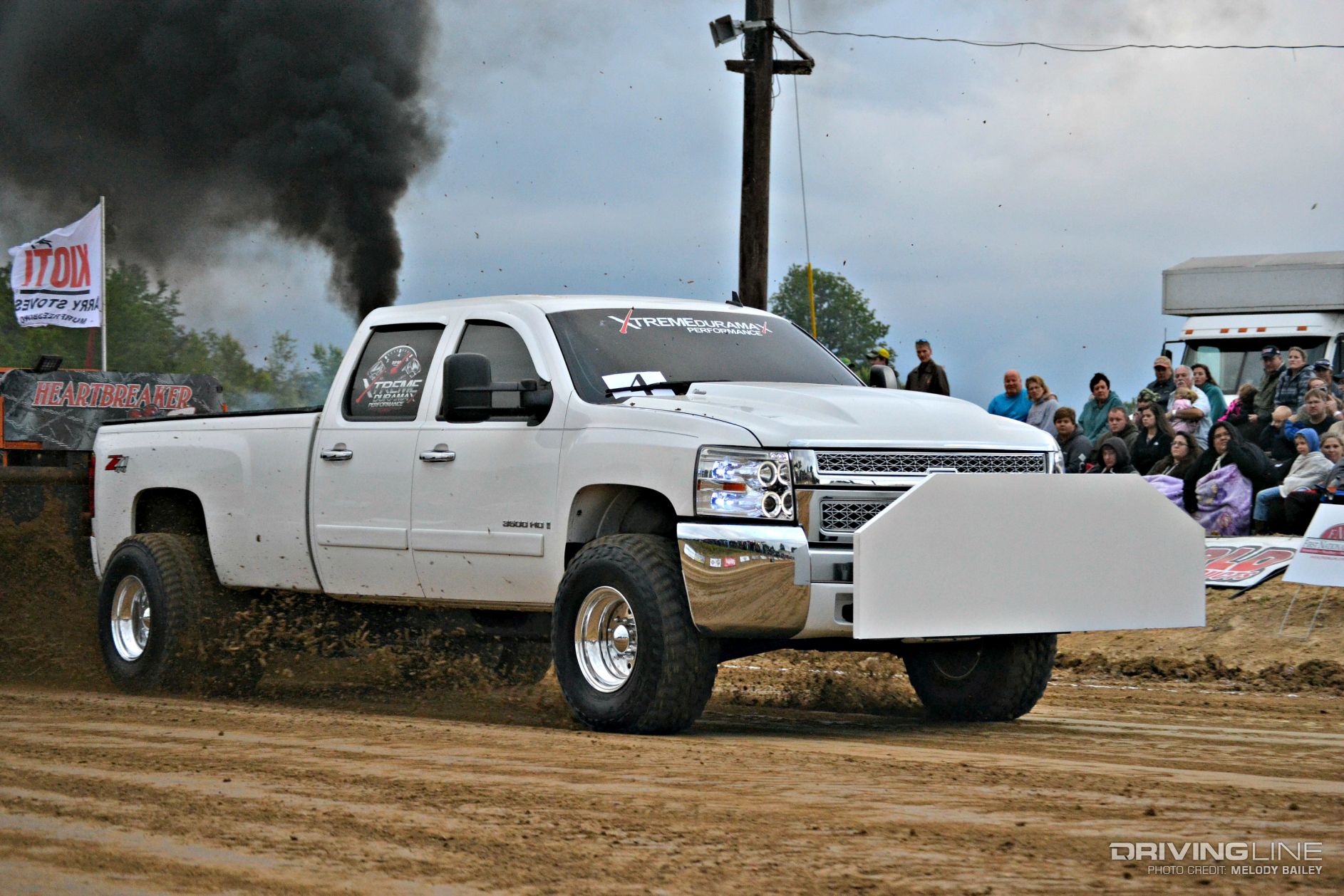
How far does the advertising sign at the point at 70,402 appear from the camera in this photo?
69.5 ft

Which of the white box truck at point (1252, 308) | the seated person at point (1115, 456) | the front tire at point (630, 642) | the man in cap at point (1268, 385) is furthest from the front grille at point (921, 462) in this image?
the white box truck at point (1252, 308)

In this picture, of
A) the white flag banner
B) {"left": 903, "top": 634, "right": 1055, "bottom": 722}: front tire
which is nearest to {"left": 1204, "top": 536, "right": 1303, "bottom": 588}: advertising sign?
{"left": 903, "top": 634, "right": 1055, "bottom": 722}: front tire

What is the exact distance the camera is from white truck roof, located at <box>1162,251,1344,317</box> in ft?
66.4

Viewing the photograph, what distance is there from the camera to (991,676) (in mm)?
8203

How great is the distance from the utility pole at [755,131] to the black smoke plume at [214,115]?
41.3 feet

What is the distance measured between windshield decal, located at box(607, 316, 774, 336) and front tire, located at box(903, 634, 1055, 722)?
1768mm

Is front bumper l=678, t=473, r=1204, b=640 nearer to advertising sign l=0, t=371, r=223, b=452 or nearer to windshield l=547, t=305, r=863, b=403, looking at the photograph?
windshield l=547, t=305, r=863, b=403

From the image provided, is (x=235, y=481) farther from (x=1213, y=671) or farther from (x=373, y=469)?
(x=1213, y=671)

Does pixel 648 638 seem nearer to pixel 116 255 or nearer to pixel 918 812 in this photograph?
pixel 918 812

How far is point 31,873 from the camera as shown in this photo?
4305 millimetres

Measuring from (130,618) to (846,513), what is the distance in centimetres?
476

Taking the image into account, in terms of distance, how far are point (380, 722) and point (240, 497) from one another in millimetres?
2039

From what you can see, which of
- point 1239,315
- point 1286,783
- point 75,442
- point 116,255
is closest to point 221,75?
point 116,255

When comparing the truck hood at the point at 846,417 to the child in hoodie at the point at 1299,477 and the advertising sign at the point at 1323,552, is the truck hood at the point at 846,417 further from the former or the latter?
the child in hoodie at the point at 1299,477
